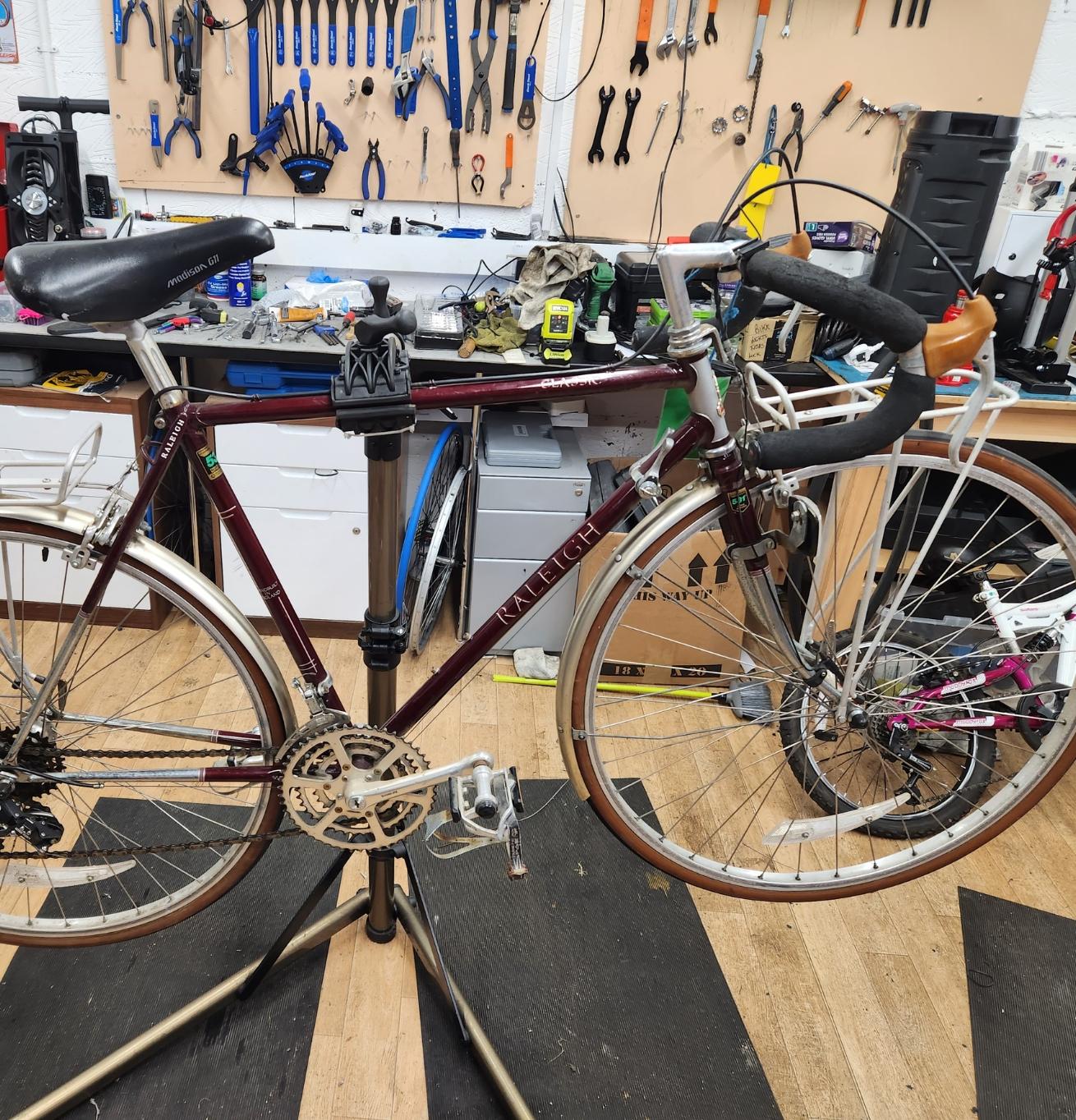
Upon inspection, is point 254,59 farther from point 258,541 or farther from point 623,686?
point 623,686

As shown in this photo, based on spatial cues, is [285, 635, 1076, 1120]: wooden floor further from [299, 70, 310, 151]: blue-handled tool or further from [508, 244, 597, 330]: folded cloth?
[299, 70, 310, 151]: blue-handled tool

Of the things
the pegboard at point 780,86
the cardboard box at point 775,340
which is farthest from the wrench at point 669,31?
the cardboard box at point 775,340

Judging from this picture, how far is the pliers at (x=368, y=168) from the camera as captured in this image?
2432 millimetres

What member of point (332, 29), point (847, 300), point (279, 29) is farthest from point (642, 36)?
point (847, 300)

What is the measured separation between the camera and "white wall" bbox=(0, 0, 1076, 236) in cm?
235

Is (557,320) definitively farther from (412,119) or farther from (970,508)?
(970,508)

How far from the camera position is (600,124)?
8.01 ft

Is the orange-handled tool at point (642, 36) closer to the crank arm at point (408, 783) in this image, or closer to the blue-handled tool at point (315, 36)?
the blue-handled tool at point (315, 36)

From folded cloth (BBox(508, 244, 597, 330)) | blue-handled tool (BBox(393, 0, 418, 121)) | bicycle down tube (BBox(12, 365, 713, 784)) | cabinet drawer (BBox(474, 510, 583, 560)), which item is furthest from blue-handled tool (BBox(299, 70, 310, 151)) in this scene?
bicycle down tube (BBox(12, 365, 713, 784))

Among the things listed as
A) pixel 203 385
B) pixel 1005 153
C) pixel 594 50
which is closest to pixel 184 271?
pixel 203 385

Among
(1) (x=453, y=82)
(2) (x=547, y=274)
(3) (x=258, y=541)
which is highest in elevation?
(1) (x=453, y=82)

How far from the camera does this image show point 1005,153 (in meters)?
2.05

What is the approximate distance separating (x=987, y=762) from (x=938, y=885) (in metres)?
0.29

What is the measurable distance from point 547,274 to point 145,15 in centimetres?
125
